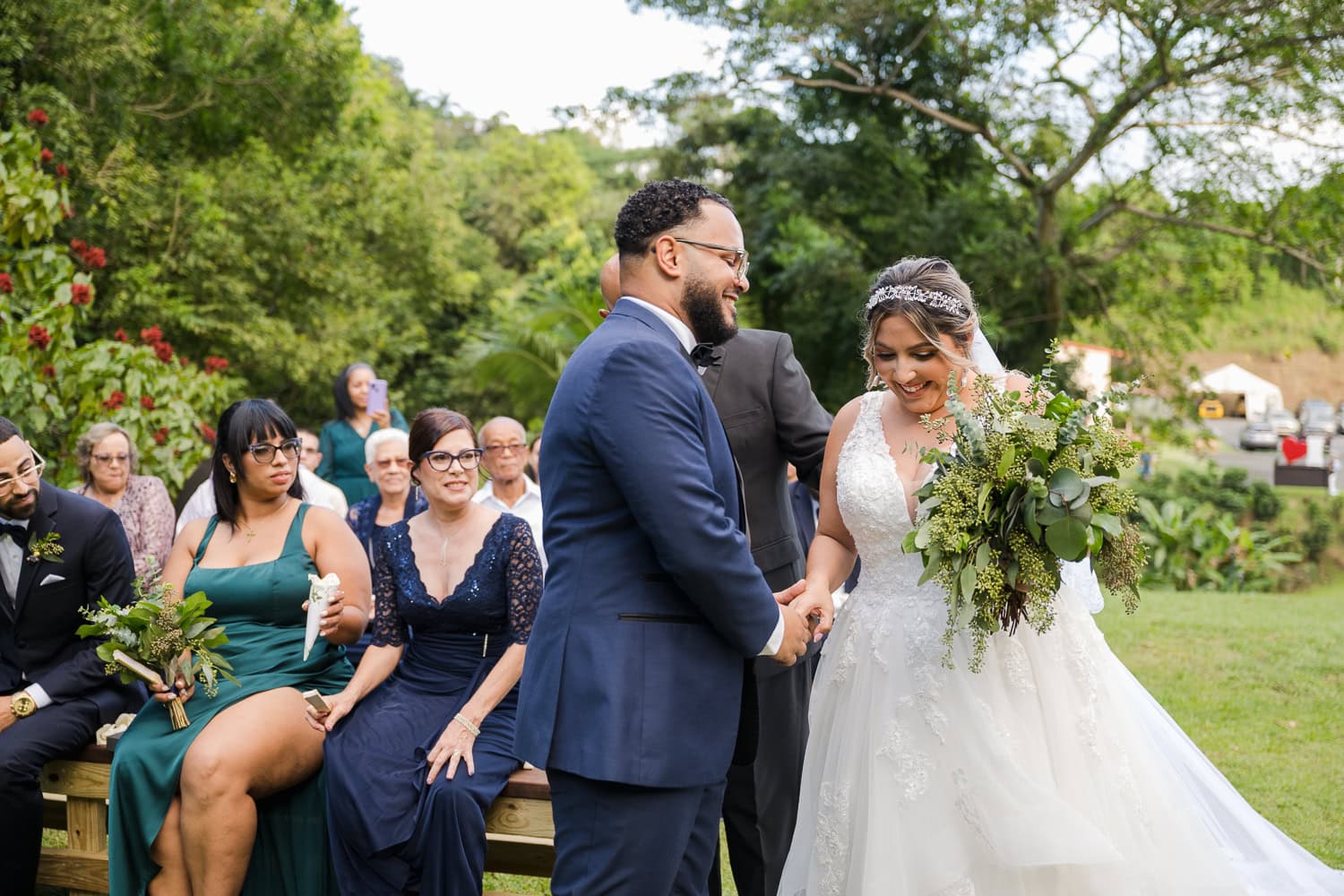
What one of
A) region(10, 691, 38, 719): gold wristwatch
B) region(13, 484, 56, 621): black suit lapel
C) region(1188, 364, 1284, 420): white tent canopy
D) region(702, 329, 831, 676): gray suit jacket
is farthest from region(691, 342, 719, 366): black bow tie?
region(1188, 364, 1284, 420): white tent canopy

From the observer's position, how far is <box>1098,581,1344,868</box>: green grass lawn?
616cm

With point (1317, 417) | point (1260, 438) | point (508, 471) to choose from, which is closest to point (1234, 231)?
point (508, 471)

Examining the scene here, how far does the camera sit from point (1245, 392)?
52.6 metres

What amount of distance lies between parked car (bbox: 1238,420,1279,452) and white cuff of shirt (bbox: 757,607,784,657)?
47158 millimetres

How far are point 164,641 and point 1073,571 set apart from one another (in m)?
3.20

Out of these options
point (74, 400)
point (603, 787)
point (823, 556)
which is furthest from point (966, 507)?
point (74, 400)

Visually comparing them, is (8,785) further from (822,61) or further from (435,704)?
(822,61)

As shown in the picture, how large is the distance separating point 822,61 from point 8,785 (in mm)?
14428

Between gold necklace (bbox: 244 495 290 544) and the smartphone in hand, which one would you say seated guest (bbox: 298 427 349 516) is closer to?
the smartphone in hand

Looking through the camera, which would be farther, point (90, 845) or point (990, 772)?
point (90, 845)

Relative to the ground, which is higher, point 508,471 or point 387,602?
point 508,471

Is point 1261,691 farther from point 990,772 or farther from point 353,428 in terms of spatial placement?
point 353,428

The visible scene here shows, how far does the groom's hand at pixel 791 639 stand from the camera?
305 centimetres

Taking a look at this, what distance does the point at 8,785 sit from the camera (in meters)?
4.48
